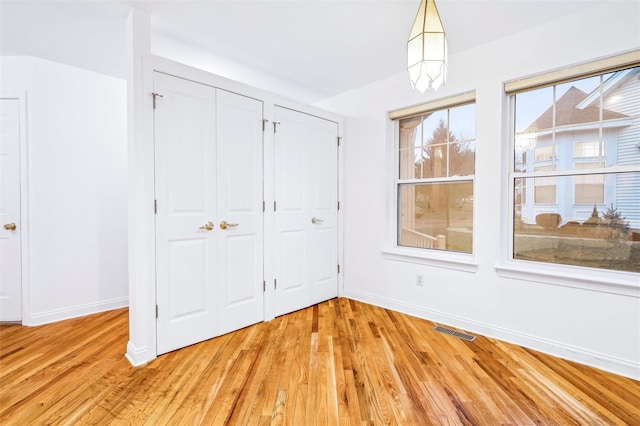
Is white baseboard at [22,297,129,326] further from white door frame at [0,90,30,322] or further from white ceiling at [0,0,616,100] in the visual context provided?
white ceiling at [0,0,616,100]

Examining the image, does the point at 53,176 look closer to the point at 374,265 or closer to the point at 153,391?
the point at 153,391

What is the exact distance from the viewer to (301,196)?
3350 mm

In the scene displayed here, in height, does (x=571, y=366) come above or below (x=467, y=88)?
below

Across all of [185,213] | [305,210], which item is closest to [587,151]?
[305,210]

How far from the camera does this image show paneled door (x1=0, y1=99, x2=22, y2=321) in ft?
9.64

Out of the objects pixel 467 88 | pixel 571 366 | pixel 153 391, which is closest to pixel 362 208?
pixel 467 88

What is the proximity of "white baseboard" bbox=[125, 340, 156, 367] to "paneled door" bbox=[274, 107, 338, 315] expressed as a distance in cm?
119

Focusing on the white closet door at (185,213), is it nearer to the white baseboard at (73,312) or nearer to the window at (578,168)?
the white baseboard at (73,312)

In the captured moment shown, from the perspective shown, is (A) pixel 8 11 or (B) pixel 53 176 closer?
(A) pixel 8 11

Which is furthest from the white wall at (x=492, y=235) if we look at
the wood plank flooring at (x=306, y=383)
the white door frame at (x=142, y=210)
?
the white door frame at (x=142, y=210)

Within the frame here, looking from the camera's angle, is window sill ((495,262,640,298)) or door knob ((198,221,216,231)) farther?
door knob ((198,221,216,231))

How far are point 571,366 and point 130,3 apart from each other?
4021 millimetres

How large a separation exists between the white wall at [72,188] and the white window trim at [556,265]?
3.90 meters

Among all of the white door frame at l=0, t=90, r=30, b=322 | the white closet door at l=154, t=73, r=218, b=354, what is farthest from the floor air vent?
the white door frame at l=0, t=90, r=30, b=322
